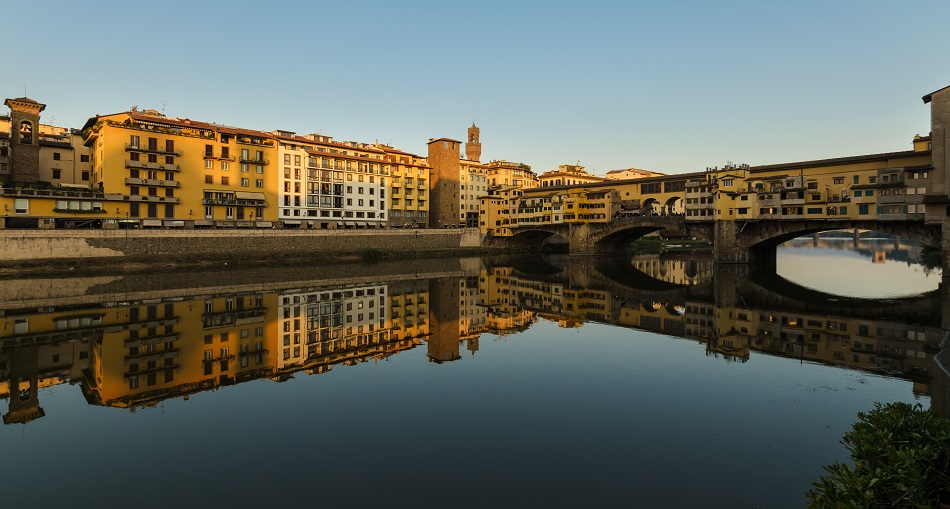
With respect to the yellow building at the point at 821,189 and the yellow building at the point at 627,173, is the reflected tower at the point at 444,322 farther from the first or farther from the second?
the yellow building at the point at 627,173

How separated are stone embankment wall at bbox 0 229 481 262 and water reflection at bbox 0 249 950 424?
9005mm

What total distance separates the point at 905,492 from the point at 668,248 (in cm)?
10547

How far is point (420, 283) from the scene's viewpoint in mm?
44000

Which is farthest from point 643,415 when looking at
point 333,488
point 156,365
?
point 156,365

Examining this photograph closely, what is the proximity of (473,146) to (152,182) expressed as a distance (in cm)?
8454

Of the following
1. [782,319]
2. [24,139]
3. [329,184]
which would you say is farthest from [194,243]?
[782,319]

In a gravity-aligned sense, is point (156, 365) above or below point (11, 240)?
below

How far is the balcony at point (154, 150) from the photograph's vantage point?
5784cm

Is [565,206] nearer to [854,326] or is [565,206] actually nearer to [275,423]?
[854,326]

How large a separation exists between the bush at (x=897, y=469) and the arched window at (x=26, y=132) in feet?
273

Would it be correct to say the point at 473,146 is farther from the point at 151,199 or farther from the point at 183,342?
the point at 183,342

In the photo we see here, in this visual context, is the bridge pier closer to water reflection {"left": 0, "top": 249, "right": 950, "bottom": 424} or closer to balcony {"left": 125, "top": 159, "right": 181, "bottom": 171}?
water reflection {"left": 0, "top": 249, "right": 950, "bottom": 424}

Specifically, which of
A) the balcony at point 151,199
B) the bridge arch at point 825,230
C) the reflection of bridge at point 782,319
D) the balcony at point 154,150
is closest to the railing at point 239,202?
the balcony at point 151,199

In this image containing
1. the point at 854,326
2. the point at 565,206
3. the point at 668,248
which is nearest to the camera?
the point at 854,326
